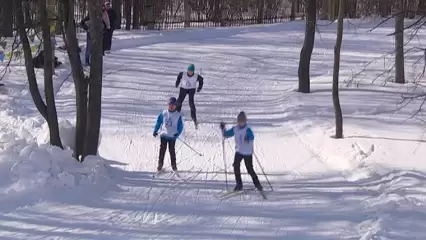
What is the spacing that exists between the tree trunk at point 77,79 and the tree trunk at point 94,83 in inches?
6.0

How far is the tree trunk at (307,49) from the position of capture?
19891 mm

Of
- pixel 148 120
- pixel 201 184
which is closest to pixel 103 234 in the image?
pixel 201 184

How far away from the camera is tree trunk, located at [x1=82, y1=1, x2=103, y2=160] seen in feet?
38.4

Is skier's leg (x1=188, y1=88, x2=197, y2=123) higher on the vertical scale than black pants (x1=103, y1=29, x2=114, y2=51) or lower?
lower

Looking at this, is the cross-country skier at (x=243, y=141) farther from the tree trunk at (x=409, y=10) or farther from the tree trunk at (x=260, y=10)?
the tree trunk at (x=260, y=10)

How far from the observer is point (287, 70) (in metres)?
26.9

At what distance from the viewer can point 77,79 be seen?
11984 millimetres

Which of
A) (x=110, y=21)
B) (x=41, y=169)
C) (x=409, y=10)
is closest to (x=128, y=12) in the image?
(x=110, y=21)

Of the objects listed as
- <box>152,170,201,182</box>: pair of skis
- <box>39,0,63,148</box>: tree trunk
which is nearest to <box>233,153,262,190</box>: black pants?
<box>152,170,201,182</box>: pair of skis

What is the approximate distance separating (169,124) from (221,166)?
1462 mm

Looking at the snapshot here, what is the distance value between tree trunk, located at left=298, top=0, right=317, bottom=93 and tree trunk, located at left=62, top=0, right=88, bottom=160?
932 centimetres

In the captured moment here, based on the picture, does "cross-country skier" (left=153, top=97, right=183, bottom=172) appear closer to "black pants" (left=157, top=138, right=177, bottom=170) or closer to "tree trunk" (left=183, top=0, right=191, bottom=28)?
"black pants" (left=157, top=138, right=177, bottom=170)

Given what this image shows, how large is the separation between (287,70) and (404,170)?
47.1ft

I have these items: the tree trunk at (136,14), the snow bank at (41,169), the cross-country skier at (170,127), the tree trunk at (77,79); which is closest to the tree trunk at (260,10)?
the tree trunk at (136,14)
